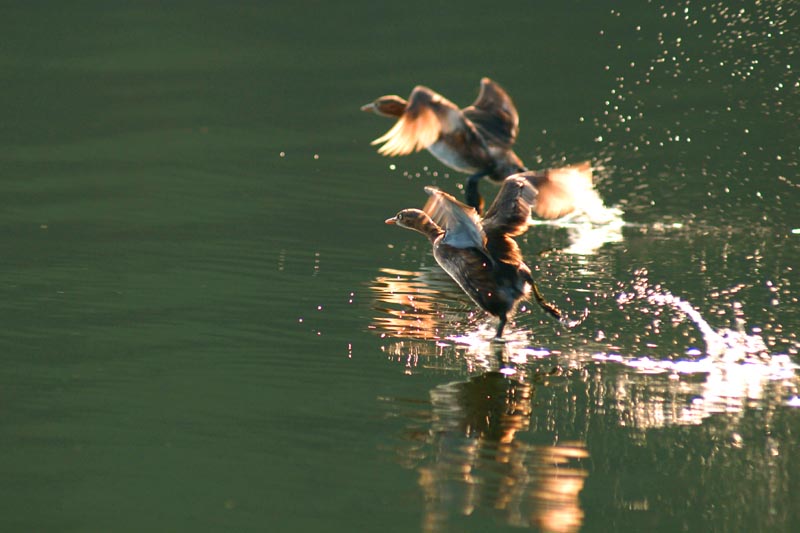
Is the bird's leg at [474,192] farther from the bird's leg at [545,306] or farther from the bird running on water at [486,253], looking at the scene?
the bird's leg at [545,306]

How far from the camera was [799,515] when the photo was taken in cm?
471

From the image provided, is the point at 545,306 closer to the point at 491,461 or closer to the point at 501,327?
the point at 501,327

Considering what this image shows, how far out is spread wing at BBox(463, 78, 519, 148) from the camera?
10.8 metres

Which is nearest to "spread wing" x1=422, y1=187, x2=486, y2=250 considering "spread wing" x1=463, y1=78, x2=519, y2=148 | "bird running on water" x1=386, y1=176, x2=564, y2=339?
"bird running on water" x1=386, y1=176, x2=564, y2=339

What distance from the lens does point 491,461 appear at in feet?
17.0

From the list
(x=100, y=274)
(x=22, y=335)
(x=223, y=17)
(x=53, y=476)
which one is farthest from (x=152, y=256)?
(x=223, y=17)

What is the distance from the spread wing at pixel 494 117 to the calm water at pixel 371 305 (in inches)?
30.2

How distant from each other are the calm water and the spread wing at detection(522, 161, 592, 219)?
54 cm

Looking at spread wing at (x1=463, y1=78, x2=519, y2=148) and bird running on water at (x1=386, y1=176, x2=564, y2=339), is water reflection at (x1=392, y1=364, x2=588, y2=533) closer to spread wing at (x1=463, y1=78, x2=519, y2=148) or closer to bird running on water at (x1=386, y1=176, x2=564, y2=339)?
bird running on water at (x1=386, y1=176, x2=564, y2=339)

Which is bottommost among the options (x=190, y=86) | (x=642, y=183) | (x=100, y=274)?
(x=100, y=274)

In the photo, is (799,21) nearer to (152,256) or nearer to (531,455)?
(152,256)

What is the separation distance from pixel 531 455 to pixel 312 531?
3.74 ft

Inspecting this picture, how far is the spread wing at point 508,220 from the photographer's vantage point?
7.36 metres

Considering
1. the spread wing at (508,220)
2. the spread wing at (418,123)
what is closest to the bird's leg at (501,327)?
the spread wing at (508,220)
